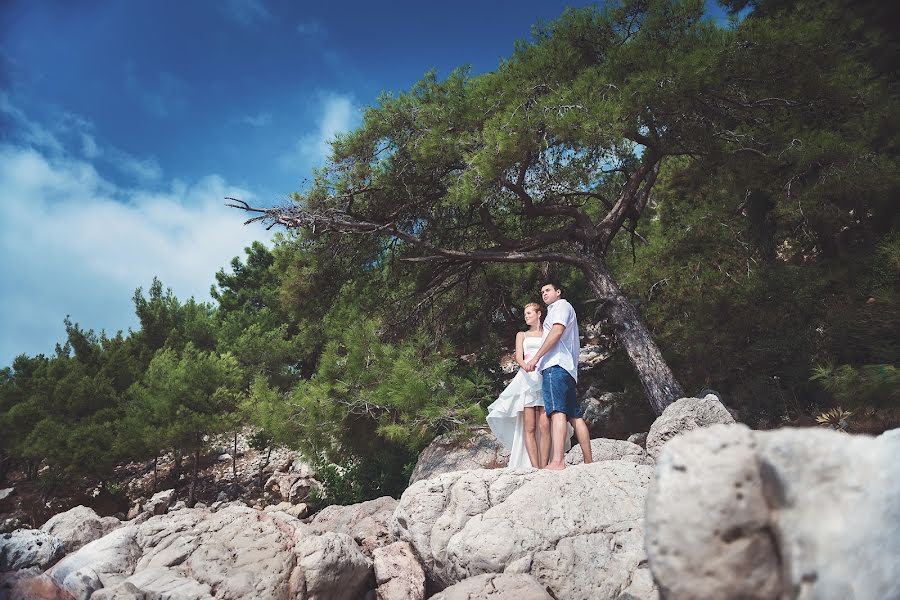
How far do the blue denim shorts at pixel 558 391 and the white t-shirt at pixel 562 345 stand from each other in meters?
0.05

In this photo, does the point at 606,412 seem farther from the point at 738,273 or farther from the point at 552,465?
the point at 552,465

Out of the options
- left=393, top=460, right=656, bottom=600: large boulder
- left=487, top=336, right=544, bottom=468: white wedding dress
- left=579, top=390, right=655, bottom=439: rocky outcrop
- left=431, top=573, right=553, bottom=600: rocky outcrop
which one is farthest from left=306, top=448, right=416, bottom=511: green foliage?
left=431, top=573, right=553, bottom=600: rocky outcrop

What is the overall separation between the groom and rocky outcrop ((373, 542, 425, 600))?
147 centimetres

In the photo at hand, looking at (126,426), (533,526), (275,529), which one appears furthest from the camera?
(126,426)

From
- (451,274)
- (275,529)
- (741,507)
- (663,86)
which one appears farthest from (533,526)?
(451,274)

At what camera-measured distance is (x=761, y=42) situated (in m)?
7.72

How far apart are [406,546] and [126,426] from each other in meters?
11.2

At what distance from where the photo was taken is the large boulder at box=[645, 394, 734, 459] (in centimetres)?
609

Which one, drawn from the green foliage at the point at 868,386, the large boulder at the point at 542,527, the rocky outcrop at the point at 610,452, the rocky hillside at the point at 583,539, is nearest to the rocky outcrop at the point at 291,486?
the rocky hillside at the point at 583,539

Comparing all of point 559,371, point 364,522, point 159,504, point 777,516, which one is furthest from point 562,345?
point 159,504

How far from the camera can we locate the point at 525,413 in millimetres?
5387

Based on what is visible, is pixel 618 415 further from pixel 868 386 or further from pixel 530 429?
pixel 530 429

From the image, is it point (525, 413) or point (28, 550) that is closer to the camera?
point (525, 413)

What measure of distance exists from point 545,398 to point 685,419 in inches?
80.7
